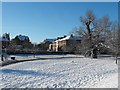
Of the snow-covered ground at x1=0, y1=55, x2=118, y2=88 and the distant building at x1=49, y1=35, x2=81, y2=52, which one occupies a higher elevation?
the distant building at x1=49, y1=35, x2=81, y2=52

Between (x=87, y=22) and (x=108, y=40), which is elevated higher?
(x=87, y=22)

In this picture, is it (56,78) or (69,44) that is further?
(69,44)

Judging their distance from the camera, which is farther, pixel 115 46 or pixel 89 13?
pixel 89 13

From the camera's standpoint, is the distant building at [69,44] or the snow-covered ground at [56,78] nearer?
the snow-covered ground at [56,78]

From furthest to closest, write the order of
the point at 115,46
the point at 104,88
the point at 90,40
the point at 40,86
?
the point at 90,40
the point at 115,46
the point at 40,86
the point at 104,88

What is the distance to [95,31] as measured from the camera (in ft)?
187

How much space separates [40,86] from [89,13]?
152 feet

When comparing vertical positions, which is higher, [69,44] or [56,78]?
[69,44]

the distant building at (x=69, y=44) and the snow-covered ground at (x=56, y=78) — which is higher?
the distant building at (x=69, y=44)

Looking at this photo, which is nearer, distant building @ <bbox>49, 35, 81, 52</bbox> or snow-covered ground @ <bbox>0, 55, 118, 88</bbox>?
snow-covered ground @ <bbox>0, 55, 118, 88</bbox>

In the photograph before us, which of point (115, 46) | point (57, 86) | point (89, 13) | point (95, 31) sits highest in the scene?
point (89, 13)

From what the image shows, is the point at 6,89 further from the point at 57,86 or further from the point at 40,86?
the point at 57,86

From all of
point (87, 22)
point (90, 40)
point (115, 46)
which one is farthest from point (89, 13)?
point (115, 46)

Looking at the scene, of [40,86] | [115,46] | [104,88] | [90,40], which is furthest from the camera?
[90,40]
